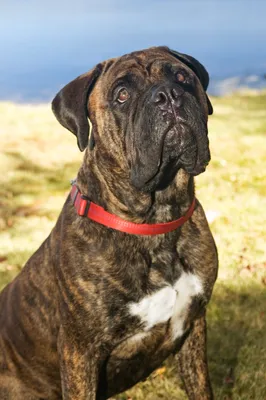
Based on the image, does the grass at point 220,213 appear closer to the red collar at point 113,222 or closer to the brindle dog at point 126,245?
the brindle dog at point 126,245

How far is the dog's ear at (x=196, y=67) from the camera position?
3635 mm

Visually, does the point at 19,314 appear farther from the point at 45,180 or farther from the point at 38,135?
the point at 38,135

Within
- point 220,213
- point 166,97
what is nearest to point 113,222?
point 166,97

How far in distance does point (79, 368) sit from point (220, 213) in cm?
397

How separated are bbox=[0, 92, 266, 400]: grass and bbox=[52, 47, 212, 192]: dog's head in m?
1.71

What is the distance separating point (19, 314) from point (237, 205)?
4014 mm

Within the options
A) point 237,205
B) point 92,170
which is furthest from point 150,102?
point 237,205

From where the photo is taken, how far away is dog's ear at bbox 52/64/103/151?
11.1ft

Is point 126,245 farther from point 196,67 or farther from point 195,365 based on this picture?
point 196,67

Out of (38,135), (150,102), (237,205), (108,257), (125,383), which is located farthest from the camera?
(38,135)

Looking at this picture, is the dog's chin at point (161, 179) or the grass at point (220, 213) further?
the grass at point (220, 213)

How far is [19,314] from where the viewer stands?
3.71 meters

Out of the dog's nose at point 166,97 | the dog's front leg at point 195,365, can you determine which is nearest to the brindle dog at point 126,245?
the dog's nose at point 166,97

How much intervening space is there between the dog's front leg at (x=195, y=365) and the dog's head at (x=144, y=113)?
0.99m
